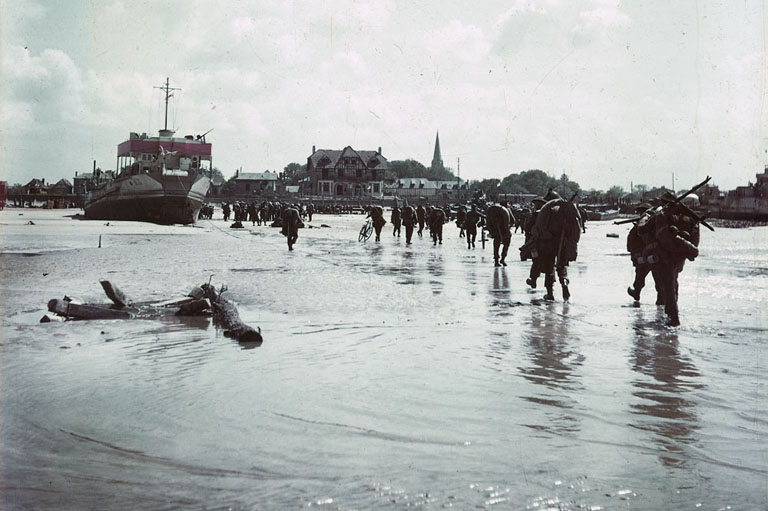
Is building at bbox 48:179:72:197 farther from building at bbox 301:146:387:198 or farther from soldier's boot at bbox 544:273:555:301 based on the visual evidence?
soldier's boot at bbox 544:273:555:301

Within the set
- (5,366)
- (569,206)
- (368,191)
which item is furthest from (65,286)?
(368,191)

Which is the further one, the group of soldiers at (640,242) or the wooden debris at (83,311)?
the group of soldiers at (640,242)

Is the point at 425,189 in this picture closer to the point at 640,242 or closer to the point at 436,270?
the point at 436,270

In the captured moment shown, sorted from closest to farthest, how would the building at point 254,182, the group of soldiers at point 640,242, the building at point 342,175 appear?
the group of soldiers at point 640,242 < the building at point 342,175 < the building at point 254,182

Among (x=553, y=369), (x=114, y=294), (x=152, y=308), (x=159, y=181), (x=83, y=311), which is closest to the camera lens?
(x=553, y=369)

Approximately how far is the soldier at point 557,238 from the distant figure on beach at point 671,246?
6.52 feet

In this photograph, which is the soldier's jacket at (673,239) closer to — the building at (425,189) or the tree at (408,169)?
Result: the building at (425,189)

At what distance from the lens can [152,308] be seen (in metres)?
9.23

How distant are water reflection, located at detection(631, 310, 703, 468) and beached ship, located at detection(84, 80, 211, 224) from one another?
3795cm

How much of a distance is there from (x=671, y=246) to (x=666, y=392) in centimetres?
393

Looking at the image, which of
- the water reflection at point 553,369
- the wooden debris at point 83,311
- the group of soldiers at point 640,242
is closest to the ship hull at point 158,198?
the group of soldiers at point 640,242

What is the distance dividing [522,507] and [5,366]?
15.3ft

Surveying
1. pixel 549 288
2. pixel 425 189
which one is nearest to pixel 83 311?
pixel 549 288

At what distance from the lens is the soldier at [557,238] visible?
11312mm
